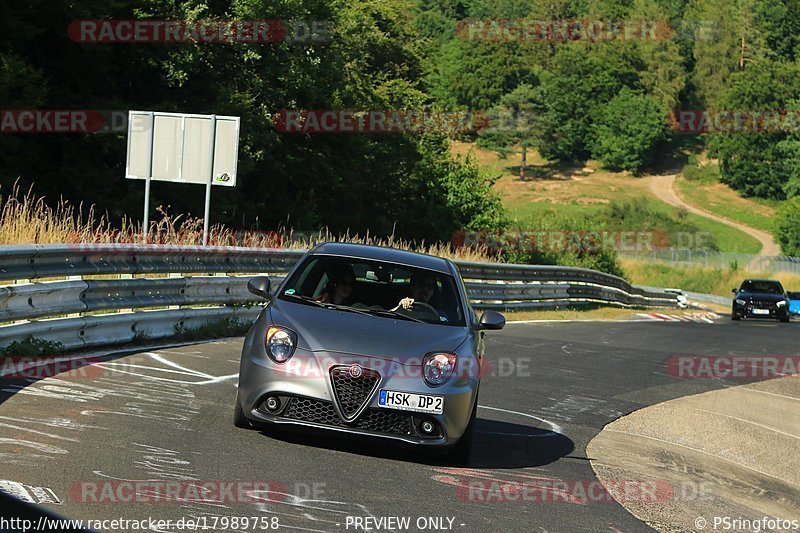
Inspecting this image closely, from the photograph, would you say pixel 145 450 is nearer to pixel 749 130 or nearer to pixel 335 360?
pixel 335 360

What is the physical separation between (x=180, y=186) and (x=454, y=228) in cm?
1824

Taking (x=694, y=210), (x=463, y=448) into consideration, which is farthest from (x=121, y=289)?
(x=694, y=210)

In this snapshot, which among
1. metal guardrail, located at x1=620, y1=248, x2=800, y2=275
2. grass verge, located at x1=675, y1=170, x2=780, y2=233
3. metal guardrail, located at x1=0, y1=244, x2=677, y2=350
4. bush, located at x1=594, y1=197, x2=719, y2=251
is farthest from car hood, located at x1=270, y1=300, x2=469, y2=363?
grass verge, located at x1=675, y1=170, x2=780, y2=233

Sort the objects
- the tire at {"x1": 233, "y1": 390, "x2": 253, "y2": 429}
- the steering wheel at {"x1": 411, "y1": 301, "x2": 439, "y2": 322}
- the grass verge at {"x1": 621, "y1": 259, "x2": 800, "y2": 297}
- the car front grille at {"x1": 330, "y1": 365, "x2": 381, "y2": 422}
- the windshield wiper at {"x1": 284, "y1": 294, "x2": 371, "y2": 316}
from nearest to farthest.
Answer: the car front grille at {"x1": 330, "y1": 365, "x2": 381, "y2": 422} → the tire at {"x1": 233, "y1": 390, "x2": 253, "y2": 429} → the windshield wiper at {"x1": 284, "y1": 294, "x2": 371, "y2": 316} → the steering wheel at {"x1": 411, "y1": 301, "x2": 439, "y2": 322} → the grass verge at {"x1": 621, "y1": 259, "x2": 800, "y2": 297}

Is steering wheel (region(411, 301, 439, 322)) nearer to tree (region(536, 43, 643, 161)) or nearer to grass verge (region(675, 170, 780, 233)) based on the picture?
grass verge (region(675, 170, 780, 233))

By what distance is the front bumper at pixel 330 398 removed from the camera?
7.50 m

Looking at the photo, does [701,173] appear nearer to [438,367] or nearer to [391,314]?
[391,314]

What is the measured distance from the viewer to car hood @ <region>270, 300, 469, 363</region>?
766 cm

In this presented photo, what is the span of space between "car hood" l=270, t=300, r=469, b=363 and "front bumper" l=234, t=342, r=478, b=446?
82 millimetres

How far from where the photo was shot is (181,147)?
2153 centimetres

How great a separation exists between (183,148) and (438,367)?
1468cm

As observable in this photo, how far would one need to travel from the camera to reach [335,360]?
7.52 metres

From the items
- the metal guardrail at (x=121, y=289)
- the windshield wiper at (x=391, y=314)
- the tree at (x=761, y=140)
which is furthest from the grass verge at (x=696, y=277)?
the windshield wiper at (x=391, y=314)

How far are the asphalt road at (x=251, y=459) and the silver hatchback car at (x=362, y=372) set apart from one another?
23 centimetres
